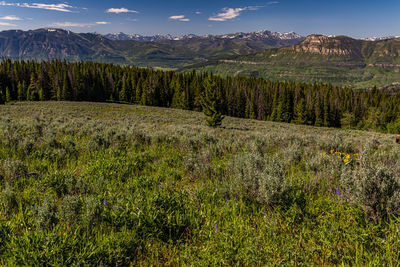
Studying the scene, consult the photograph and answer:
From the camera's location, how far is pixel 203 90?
82.2 metres

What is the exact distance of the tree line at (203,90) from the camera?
81938 millimetres

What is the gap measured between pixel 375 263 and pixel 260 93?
307ft

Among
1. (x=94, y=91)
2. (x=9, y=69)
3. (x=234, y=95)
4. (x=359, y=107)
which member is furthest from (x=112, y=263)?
(x=359, y=107)

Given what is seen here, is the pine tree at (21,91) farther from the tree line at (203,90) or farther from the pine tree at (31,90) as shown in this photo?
the tree line at (203,90)

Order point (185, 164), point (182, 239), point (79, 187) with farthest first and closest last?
1. point (185, 164)
2. point (79, 187)
3. point (182, 239)

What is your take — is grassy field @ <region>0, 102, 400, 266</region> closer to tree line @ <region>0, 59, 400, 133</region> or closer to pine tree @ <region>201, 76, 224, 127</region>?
pine tree @ <region>201, 76, 224, 127</region>

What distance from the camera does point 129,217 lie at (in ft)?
9.01

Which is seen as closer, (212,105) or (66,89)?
(212,105)

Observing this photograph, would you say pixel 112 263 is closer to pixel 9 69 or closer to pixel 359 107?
pixel 9 69

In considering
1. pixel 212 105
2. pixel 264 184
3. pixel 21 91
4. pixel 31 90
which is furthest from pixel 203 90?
pixel 264 184

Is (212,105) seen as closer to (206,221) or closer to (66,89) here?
(206,221)

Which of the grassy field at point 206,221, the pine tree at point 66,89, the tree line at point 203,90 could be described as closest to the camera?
the grassy field at point 206,221

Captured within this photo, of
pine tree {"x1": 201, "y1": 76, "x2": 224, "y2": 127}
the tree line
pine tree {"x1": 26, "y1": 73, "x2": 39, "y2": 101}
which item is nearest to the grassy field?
pine tree {"x1": 201, "y1": 76, "x2": 224, "y2": 127}

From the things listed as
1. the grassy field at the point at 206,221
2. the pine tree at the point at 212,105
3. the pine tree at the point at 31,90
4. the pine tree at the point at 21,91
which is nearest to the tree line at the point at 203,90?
the pine tree at the point at 31,90
